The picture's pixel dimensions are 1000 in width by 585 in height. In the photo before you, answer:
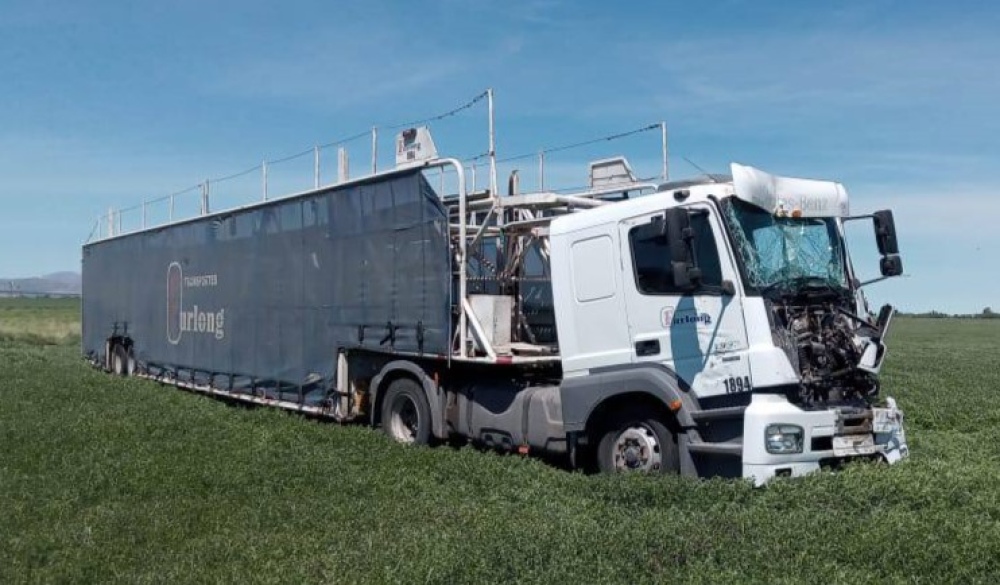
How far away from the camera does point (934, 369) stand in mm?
28188

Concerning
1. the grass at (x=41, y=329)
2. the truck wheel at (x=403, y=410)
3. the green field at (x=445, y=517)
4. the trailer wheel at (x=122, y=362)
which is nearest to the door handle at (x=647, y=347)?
the green field at (x=445, y=517)

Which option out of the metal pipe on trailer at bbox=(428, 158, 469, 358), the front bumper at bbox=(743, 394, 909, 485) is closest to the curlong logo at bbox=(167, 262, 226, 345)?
the metal pipe on trailer at bbox=(428, 158, 469, 358)

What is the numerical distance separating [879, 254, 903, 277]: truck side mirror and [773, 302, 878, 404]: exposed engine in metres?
1.13

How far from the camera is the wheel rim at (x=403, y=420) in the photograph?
40.1ft

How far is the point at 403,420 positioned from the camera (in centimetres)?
A: 1238

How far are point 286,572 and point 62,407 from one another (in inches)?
429

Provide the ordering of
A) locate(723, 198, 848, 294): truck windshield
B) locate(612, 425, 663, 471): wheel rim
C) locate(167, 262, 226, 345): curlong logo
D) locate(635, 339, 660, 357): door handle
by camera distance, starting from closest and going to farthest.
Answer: locate(723, 198, 848, 294): truck windshield
locate(612, 425, 663, 471): wheel rim
locate(635, 339, 660, 357): door handle
locate(167, 262, 226, 345): curlong logo

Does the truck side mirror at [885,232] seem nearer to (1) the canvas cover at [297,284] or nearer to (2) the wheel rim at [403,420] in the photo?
(1) the canvas cover at [297,284]

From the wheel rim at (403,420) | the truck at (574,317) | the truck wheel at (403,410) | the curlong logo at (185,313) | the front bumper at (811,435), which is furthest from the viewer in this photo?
the curlong logo at (185,313)

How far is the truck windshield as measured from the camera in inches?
332

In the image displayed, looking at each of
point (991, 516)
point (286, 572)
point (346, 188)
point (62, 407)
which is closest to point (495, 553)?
point (286, 572)

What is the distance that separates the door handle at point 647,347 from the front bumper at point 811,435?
1115mm

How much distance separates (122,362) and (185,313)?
506 centimetres

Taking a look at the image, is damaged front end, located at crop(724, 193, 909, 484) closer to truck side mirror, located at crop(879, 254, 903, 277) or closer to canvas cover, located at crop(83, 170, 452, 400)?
truck side mirror, located at crop(879, 254, 903, 277)
